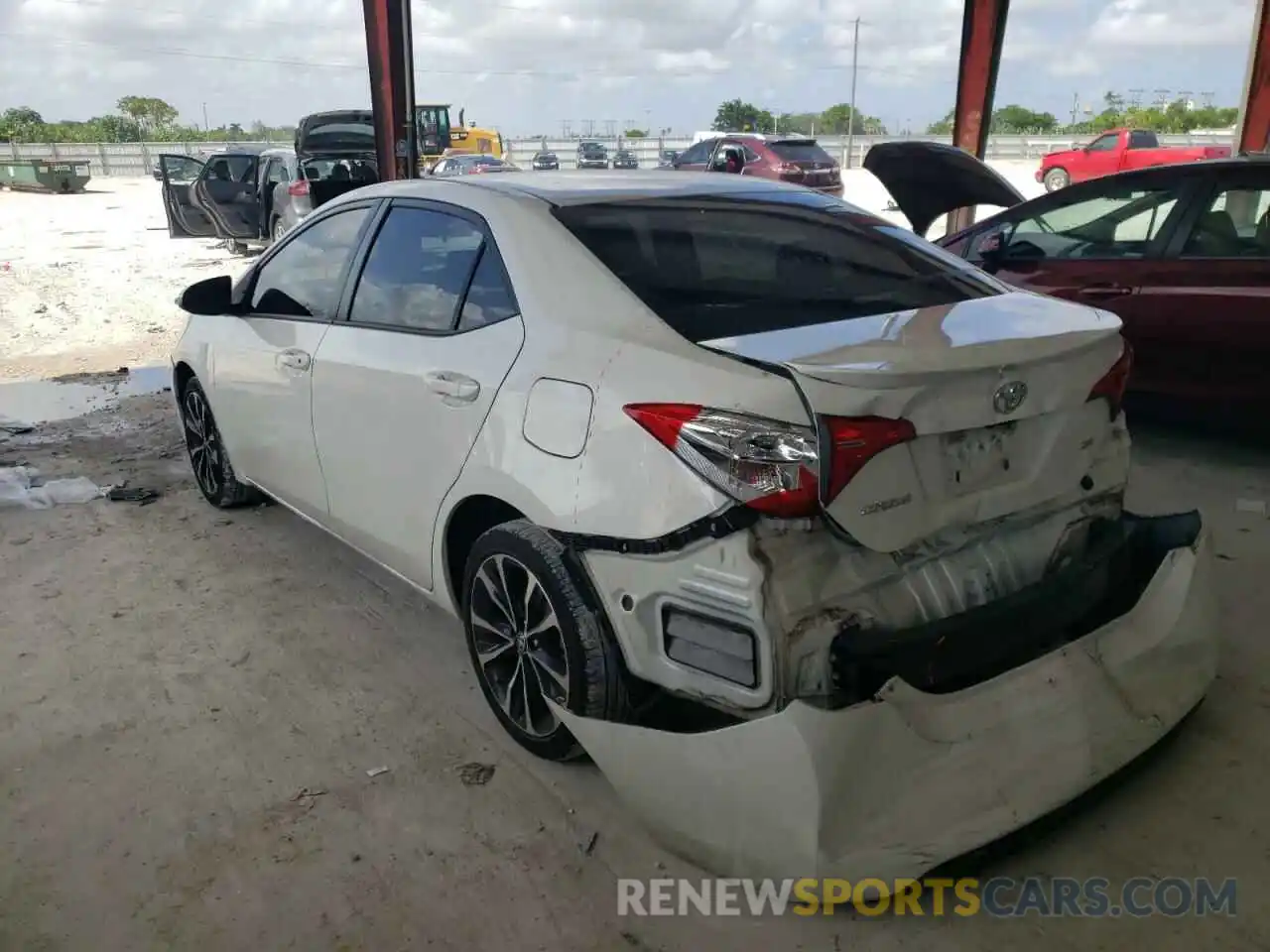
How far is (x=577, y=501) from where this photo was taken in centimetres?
236

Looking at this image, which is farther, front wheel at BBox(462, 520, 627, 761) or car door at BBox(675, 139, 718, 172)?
car door at BBox(675, 139, 718, 172)

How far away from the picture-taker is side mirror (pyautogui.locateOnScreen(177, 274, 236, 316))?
160 inches

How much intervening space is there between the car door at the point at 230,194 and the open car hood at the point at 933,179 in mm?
12724

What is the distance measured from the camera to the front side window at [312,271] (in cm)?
353

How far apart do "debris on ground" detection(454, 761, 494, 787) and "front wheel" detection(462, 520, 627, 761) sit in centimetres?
12

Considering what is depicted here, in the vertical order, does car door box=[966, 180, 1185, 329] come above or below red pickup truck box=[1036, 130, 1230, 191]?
below

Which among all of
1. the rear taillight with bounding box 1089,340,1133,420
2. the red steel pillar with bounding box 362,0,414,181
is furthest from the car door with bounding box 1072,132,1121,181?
the rear taillight with bounding box 1089,340,1133,420

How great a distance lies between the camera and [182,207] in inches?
623

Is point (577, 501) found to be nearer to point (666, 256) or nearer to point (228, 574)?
point (666, 256)

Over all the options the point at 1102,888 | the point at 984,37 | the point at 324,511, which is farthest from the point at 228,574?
the point at 984,37

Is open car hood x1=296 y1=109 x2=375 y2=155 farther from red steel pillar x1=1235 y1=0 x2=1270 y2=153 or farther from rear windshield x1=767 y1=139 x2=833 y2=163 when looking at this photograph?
red steel pillar x1=1235 y1=0 x2=1270 y2=153

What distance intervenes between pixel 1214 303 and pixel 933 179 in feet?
4.92

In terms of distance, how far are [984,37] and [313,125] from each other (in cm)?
968

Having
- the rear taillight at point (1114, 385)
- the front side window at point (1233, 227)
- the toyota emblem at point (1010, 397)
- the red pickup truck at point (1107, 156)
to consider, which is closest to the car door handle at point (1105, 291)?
the front side window at point (1233, 227)
